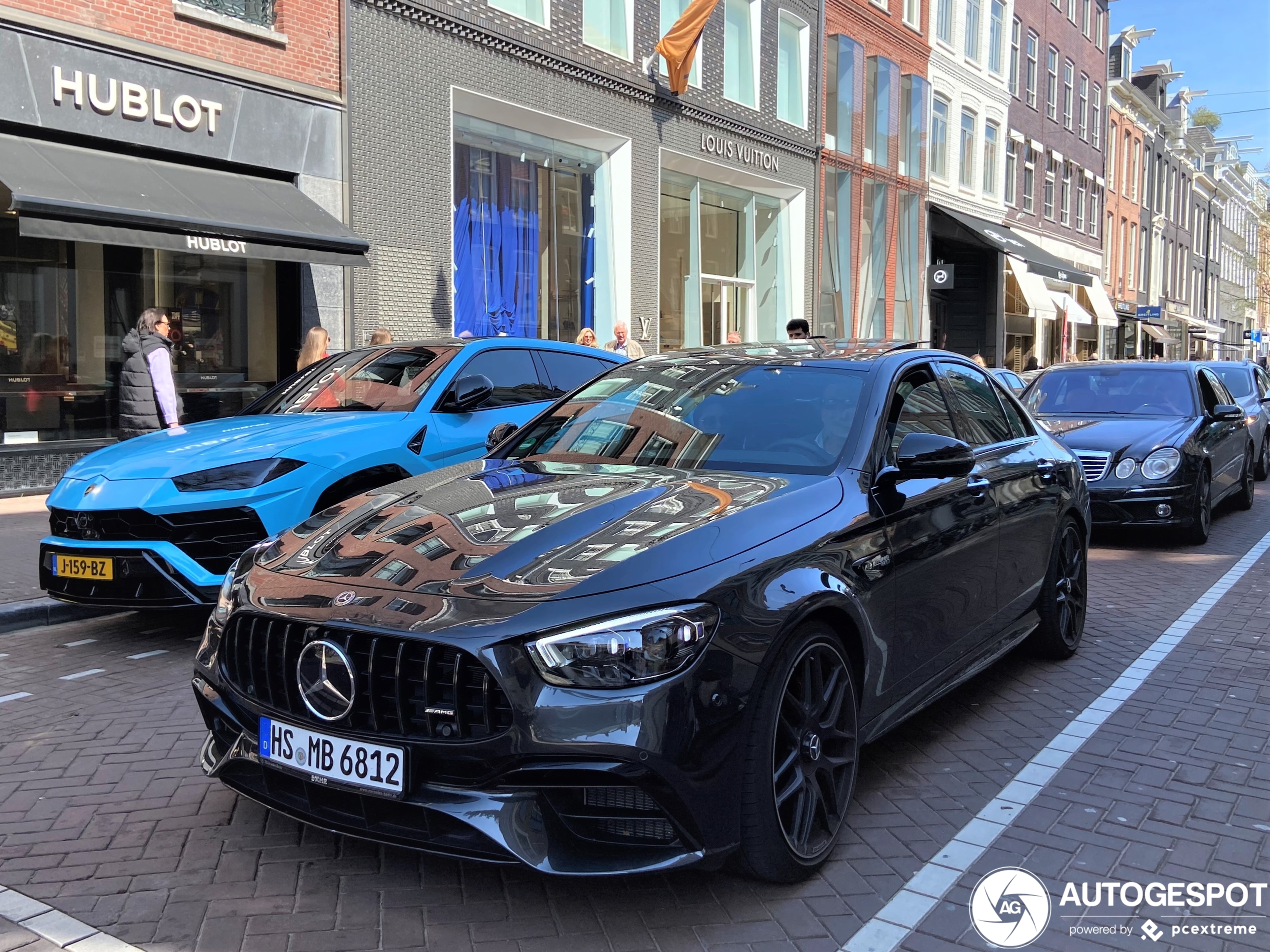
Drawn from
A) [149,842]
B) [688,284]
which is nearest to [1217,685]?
[149,842]

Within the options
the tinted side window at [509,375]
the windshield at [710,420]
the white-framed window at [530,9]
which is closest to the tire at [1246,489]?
the tinted side window at [509,375]

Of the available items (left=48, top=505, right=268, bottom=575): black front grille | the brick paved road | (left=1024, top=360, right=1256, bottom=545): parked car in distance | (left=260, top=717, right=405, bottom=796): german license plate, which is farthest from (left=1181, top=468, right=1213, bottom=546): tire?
(left=260, top=717, right=405, bottom=796): german license plate

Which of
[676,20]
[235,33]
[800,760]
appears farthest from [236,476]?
[676,20]

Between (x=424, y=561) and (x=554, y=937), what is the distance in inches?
41.5

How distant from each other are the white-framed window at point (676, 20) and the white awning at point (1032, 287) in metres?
14.6

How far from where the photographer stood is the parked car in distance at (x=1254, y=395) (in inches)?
586

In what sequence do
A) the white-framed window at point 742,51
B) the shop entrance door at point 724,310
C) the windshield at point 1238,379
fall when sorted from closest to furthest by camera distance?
the windshield at point 1238,379, the white-framed window at point 742,51, the shop entrance door at point 724,310

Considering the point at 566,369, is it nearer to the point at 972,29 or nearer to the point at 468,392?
the point at 468,392

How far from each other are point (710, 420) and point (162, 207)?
893cm

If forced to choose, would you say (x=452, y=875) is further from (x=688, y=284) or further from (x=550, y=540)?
(x=688, y=284)

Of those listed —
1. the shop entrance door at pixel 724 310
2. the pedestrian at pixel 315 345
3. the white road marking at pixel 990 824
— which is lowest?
the white road marking at pixel 990 824

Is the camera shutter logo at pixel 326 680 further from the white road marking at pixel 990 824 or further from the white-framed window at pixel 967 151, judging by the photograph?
the white-framed window at pixel 967 151

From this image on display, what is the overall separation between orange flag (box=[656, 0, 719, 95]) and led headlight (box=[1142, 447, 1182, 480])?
1192 centimetres

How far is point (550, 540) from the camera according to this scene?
3230mm
